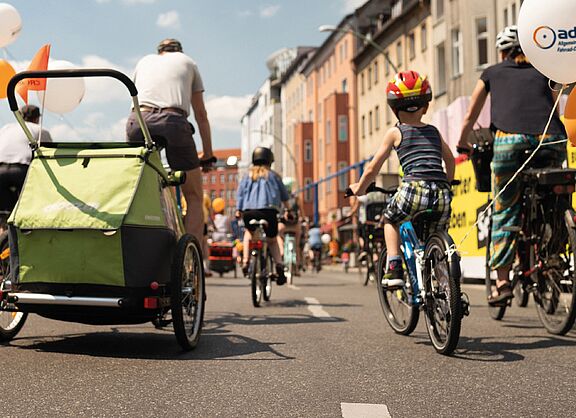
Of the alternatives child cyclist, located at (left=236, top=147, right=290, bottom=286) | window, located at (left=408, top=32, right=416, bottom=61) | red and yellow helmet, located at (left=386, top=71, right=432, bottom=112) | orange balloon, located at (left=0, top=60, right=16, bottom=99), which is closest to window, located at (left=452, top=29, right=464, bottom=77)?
window, located at (left=408, top=32, right=416, bottom=61)

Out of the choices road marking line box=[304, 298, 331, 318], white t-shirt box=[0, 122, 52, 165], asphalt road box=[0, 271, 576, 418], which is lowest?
asphalt road box=[0, 271, 576, 418]

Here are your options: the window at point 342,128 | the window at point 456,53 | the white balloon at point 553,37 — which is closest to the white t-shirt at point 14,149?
the white balloon at point 553,37

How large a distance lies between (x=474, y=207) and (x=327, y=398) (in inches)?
475

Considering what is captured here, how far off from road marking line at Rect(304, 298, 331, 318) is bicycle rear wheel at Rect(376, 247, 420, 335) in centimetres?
Answer: 123

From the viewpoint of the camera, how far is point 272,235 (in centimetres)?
1104

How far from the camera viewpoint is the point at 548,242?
683cm

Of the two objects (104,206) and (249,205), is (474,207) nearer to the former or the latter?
(249,205)

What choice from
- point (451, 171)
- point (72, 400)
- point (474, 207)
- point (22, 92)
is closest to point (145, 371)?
point (72, 400)

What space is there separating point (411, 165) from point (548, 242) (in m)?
1.36

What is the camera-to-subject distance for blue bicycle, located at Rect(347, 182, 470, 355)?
17.9 ft

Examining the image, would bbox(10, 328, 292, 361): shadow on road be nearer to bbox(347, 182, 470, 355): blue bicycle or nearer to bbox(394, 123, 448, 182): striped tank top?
bbox(347, 182, 470, 355): blue bicycle

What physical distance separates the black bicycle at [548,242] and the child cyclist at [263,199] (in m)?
4.06

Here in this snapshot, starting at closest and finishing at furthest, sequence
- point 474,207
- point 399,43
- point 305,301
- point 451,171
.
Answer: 1. point 451,171
2. point 305,301
3. point 474,207
4. point 399,43

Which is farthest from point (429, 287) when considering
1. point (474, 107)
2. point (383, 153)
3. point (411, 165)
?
point (474, 107)
